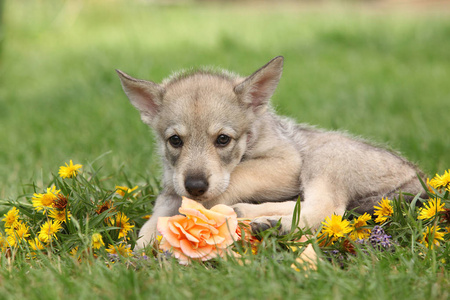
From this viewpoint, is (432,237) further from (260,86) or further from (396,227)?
(260,86)

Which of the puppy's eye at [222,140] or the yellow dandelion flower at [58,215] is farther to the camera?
the puppy's eye at [222,140]

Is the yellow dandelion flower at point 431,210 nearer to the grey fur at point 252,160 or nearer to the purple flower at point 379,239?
the purple flower at point 379,239

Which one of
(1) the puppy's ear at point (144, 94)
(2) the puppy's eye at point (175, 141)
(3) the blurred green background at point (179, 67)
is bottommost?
(3) the blurred green background at point (179, 67)

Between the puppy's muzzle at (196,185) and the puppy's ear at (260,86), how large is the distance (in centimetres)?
79

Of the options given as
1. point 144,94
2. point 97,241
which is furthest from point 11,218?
point 144,94

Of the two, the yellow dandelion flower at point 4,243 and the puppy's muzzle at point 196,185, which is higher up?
the puppy's muzzle at point 196,185

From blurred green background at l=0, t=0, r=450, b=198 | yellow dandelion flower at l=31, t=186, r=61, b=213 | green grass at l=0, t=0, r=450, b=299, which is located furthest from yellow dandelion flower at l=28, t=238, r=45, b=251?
blurred green background at l=0, t=0, r=450, b=198

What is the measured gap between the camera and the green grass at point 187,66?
265cm

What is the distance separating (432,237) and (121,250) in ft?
5.83

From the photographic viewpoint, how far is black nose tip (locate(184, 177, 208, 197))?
344cm

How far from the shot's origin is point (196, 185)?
343cm

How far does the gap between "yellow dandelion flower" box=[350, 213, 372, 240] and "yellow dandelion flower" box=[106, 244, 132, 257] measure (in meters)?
1.32

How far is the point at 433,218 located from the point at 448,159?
6.71ft

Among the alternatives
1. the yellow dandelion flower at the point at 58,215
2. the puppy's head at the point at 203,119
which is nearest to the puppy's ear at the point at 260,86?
the puppy's head at the point at 203,119
